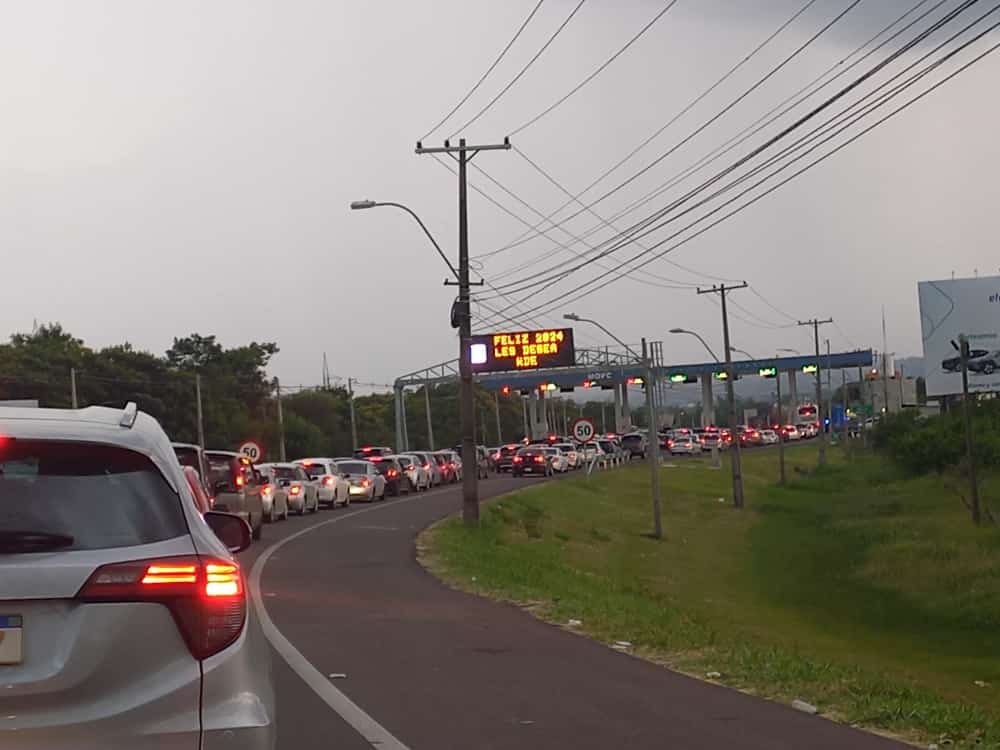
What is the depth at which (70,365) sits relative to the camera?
7206 centimetres

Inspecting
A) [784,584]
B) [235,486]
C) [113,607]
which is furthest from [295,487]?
[113,607]

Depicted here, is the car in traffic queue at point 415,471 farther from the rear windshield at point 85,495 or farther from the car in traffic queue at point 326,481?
the rear windshield at point 85,495

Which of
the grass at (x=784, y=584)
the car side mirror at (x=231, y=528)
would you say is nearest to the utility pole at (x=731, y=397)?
the grass at (x=784, y=584)

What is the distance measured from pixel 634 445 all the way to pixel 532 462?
22.9 meters

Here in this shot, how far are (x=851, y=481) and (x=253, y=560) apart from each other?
59687mm

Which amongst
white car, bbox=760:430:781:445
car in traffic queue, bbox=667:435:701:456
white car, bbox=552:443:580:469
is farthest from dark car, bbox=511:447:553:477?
white car, bbox=760:430:781:445

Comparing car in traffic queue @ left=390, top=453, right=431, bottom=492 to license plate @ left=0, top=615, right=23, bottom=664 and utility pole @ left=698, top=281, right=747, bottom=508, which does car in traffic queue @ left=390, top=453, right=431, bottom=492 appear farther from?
license plate @ left=0, top=615, right=23, bottom=664

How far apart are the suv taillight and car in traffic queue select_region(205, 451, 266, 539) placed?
2534 cm

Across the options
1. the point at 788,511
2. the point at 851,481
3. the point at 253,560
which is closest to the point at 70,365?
the point at 788,511

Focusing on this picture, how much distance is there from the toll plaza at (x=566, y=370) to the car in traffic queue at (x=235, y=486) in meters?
12.7

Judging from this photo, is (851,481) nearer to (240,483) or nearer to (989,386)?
(989,386)

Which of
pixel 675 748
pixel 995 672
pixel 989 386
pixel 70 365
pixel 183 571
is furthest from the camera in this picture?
pixel 70 365

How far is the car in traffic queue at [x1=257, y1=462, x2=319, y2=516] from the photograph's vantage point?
1690 inches

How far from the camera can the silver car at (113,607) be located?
5.01 meters
